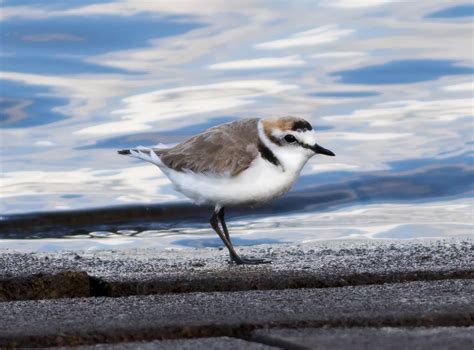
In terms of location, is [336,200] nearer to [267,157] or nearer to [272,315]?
[267,157]

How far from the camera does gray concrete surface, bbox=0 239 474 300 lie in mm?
3689

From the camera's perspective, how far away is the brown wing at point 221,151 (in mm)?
4832

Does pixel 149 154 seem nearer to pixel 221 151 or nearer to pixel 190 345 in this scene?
pixel 221 151

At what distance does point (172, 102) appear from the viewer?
9945 millimetres

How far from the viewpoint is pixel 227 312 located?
3064mm

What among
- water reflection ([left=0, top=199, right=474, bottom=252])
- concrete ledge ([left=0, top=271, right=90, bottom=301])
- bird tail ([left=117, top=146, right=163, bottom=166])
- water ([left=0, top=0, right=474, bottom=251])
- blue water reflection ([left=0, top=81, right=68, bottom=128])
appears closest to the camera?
concrete ledge ([left=0, top=271, right=90, bottom=301])

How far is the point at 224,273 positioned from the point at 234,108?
5620 millimetres

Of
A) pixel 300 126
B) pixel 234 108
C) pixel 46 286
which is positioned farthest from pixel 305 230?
pixel 46 286

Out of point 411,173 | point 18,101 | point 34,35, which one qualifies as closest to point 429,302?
point 411,173

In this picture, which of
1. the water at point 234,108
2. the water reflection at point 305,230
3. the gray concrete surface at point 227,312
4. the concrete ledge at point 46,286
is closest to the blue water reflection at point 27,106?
the water at point 234,108

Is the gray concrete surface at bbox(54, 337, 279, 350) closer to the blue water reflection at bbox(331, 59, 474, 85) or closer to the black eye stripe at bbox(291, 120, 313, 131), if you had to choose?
the black eye stripe at bbox(291, 120, 313, 131)

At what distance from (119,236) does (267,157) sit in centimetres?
241

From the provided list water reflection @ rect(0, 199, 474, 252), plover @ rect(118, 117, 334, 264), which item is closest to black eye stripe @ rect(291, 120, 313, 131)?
plover @ rect(118, 117, 334, 264)

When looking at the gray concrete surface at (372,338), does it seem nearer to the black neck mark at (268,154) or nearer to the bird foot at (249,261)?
the bird foot at (249,261)
